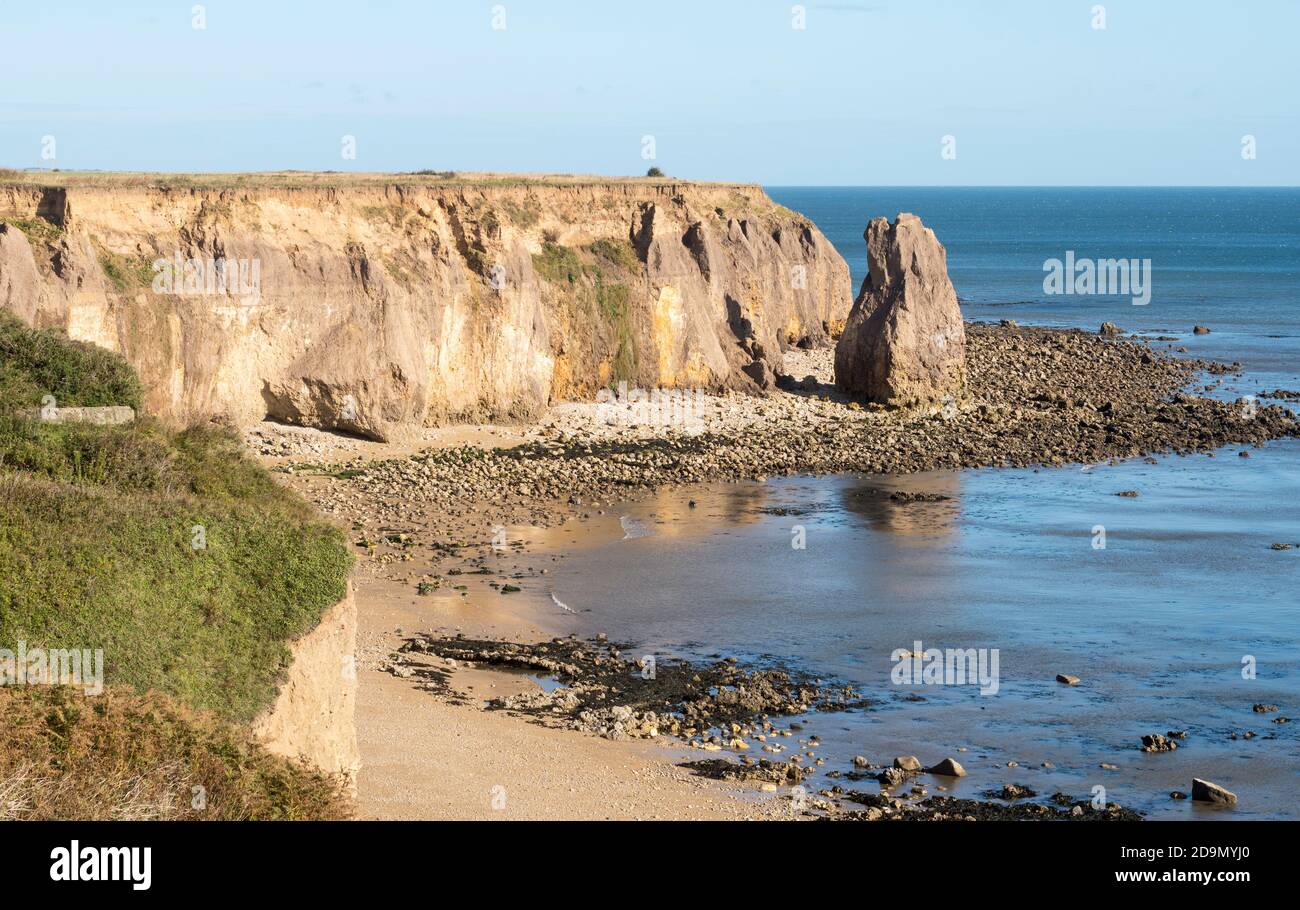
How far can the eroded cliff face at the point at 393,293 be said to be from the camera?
39.5 meters

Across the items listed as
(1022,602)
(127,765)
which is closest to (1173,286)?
(1022,602)

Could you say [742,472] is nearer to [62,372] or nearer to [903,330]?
[903,330]

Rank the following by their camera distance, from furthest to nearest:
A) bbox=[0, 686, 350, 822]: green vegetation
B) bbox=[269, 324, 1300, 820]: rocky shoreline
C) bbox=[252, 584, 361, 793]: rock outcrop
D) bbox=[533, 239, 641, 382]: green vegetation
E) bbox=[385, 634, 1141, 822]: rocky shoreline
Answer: bbox=[533, 239, 641, 382]: green vegetation
bbox=[269, 324, 1300, 820]: rocky shoreline
bbox=[385, 634, 1141, 822]: rocky shoreline
bbox=[252, 584, 361, 793]: rock outcrop
bbox=[0, 686, 350, 822]: green vegetation

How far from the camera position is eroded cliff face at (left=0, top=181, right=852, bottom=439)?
3953 centimetres

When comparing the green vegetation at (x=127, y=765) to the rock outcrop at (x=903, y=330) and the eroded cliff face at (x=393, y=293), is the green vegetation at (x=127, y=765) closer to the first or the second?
the eroded cliff face at (x=393, y=293)

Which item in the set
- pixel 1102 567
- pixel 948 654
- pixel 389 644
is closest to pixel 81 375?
pixel 389 644

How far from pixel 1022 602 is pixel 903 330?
22.5m

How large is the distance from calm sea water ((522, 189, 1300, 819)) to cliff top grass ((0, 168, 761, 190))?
16.0 metres

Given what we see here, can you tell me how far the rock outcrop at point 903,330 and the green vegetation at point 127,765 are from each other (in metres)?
40.4

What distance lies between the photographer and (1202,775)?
22484 mm

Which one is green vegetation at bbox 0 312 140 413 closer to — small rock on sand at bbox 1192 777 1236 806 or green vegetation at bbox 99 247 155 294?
green vegetation at bbox 99 247 155 294

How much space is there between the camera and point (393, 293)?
44.8 meters

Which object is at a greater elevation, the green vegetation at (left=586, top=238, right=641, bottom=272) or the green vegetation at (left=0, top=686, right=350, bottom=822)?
the green vegetation at (left=586, top=238, right=641, bottom=272)

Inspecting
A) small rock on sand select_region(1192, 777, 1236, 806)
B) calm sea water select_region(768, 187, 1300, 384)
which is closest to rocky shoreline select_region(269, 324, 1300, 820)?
small rock on sand select_region(1192, 777, 1236, 806)
